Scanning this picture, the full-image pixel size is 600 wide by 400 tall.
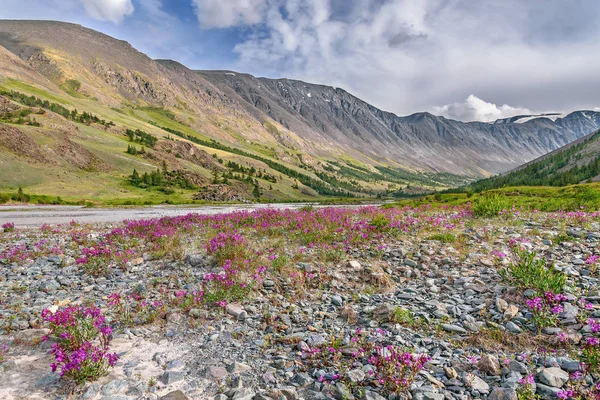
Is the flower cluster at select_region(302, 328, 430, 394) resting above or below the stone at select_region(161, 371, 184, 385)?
above

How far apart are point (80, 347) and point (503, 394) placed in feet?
24.9

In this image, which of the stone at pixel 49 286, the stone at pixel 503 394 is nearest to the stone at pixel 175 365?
the stone at pixel 503 394

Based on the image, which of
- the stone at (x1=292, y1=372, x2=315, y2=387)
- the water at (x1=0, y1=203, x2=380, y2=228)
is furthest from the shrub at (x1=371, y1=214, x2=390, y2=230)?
the water at (x1=0, y1=203, x2=380, y2=228)

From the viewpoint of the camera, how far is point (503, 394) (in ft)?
14.7

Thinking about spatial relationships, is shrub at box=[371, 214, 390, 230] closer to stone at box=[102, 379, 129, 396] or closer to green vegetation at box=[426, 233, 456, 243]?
green vegetation at box=[426, 233, 456, 243]

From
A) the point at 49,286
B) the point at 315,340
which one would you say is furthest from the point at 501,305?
the point at 49,286

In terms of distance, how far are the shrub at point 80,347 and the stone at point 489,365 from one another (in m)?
6.86

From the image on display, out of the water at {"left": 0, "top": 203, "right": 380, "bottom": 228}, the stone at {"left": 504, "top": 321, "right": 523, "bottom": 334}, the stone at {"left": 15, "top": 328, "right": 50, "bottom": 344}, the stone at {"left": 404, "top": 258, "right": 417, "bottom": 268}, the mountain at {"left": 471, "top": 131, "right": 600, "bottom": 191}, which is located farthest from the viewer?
the mountain at {"left": 471, "top": 131, "right": 600, "bottom": 191}

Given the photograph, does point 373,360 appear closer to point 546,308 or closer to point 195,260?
point 546,308

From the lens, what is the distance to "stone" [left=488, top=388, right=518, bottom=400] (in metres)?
4.41

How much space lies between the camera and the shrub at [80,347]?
529 cm

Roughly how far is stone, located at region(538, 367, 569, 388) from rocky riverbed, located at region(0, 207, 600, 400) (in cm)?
2

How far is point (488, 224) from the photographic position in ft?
54.4

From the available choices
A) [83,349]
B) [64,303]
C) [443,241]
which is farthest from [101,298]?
[443,241]
